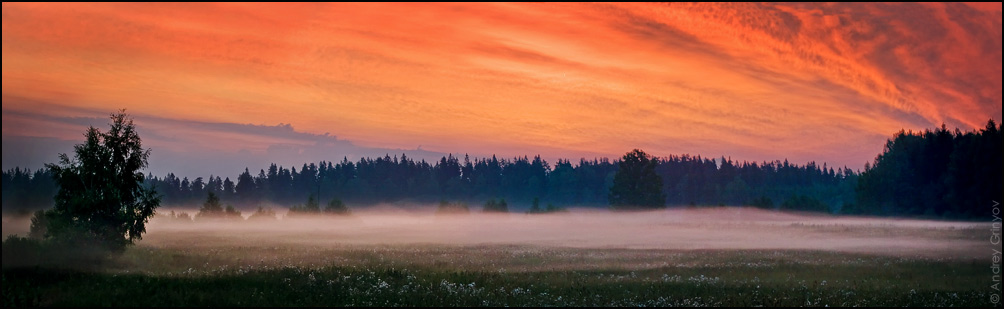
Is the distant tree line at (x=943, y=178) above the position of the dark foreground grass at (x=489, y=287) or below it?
above

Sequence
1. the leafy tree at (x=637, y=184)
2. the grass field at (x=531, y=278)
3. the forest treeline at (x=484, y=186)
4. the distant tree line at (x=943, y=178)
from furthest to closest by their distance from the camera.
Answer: the forest treeline at (x=484, y=186)
the leafy tree at (x=637, y=184)
the distant tree line at (x=943, y=178)
the grass field at (x=531, y=278)

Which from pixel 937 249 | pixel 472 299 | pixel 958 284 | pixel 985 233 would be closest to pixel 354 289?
pixel 472 299

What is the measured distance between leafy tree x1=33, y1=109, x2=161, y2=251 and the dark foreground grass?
6.79 meters

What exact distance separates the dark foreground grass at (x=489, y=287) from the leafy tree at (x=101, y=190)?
679cm

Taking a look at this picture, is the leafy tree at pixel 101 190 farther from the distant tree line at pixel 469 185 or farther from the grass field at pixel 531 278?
the distant tree line at pixel 469 185

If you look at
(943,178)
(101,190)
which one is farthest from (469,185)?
(101,190)

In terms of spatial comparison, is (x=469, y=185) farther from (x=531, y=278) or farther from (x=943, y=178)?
(x=531, y=278)

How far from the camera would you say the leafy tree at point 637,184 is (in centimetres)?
10319

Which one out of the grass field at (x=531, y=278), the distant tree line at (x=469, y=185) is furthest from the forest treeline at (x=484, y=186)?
the grass field at (x=531, y=278)

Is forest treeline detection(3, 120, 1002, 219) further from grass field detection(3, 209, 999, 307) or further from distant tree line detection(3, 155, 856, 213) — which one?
grass field detection(3, 209, 999, 307)

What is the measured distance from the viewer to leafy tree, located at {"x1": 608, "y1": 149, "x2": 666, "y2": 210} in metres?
103

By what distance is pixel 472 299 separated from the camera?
21406 mm

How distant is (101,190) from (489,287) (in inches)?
749

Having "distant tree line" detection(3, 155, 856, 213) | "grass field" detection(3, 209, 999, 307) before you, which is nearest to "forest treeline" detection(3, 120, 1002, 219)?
"distant tree line" detection(3, 155, 856, 213)
